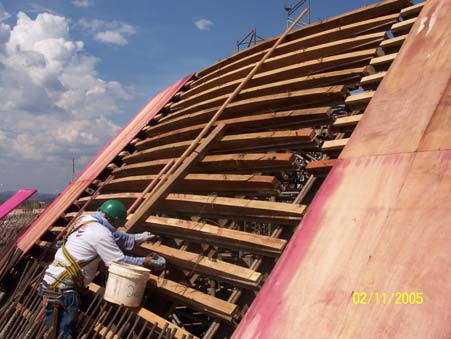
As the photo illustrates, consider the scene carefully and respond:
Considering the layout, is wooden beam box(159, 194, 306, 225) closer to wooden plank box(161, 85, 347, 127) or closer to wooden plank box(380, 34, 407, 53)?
wooden plank box(161, 85, 347, 127)

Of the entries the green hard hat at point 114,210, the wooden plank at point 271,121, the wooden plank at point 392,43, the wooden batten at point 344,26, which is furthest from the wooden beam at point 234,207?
the wooden batten at point 344,26

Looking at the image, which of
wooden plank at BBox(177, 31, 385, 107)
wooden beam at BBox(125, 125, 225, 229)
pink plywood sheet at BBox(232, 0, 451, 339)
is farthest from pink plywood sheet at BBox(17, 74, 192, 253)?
pink plywood sheet at BBox(232, 0, 451, 339)

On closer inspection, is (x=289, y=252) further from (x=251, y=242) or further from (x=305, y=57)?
(x=305, y=57)

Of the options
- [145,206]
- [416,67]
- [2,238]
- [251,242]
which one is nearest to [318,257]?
[251,242]

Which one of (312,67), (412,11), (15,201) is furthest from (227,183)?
(15,201)

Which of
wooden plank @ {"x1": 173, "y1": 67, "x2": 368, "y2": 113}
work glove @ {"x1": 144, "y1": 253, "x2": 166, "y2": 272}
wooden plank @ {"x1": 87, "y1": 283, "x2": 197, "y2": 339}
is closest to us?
wooden plank @ {"x1": 87, "y1": 283, "x2": 197, "y2": 339}

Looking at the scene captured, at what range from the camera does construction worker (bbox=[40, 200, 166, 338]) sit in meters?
4.15

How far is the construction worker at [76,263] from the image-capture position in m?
4.15

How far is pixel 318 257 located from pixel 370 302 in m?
0.58

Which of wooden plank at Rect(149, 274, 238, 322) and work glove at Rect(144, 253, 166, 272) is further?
work glove at Rect(144, 253, 166, 272)

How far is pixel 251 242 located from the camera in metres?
3.75

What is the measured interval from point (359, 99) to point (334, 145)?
2.27ft

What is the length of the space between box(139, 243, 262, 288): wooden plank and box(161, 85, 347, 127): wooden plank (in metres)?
2.20

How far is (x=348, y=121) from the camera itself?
420 centimetres
